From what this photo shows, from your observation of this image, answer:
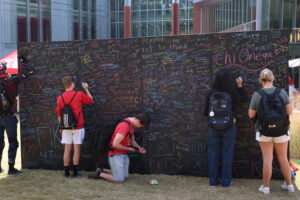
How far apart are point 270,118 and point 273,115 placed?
0.17ft

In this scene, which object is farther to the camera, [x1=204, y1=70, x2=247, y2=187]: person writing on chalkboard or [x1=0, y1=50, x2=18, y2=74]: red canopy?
[x1=0, y1=50, x2=18, y2=74]: red canopy

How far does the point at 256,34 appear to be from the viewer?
19.4ft

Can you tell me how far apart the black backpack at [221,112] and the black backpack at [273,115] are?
589 mm

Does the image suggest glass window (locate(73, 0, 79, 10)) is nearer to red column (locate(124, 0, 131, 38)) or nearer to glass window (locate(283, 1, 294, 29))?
red column (locate(124, 0, 131, 38))

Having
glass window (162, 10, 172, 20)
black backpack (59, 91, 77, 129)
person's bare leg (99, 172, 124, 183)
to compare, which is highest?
glass window (162, 10, 172, 20)

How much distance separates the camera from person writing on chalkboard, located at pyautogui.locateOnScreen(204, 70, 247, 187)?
5.62 m

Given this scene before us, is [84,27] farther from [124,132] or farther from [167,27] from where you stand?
[124,132]

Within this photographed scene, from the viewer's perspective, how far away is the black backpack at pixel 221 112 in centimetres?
560

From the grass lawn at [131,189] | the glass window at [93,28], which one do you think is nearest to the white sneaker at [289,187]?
the grass lawn at [131,189]

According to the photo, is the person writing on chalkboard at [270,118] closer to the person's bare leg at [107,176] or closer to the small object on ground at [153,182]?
the small object on ground at [153,182]

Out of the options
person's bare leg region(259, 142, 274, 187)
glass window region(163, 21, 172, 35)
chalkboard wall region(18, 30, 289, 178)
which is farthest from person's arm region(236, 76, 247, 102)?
glass window region(163, 21, 172, 35)

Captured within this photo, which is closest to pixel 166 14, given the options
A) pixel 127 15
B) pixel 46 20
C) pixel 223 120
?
pixel 127 15

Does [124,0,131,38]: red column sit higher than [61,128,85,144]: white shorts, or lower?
higher

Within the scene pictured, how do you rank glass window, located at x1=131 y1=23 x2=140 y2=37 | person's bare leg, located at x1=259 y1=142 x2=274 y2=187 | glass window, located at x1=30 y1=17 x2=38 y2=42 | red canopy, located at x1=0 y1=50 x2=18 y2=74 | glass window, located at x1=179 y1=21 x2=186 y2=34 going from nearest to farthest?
person's bare leg, located at x1=259 y1=142 x2=274 y2=187 < red canopy, located at x1=0 y1=50 x2=18 y2=74 < glass window, located at x1=30 y1=17 x2=38 y2=42 < glass window, located at x1=179 y1=21 x2=186 y2=34 < glass window, located at x1=131 y1=23 x2=140 y2=37
